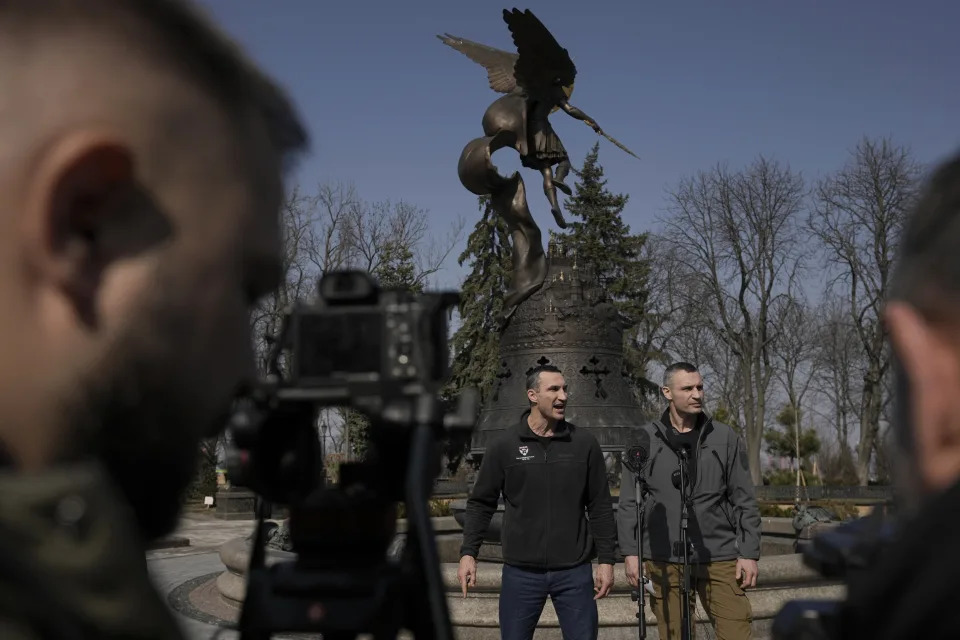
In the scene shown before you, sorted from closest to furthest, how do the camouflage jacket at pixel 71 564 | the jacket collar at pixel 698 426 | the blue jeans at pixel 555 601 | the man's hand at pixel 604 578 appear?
the camouflage jacket at pixel 71 564 < the blue jeans at pixel 555 601 < the man's hand at pixel 604 578 < the jacket collar at pixel 698 426

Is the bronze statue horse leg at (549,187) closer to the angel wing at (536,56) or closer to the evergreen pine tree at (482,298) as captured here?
the angel wing at (536,56)

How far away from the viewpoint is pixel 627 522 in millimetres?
6629

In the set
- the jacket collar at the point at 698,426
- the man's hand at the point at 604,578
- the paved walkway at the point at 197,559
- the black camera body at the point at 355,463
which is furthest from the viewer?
the paved walkway at the point at 197,559

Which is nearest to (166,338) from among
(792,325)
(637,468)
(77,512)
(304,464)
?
(77,512)

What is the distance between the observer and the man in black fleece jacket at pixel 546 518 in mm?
5926

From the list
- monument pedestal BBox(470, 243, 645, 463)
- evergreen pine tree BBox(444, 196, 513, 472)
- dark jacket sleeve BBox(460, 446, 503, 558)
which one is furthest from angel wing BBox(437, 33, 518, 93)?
evergreen pine tree BBox(444, 196, 513, 472)

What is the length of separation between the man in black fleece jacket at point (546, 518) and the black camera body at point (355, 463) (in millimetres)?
4820

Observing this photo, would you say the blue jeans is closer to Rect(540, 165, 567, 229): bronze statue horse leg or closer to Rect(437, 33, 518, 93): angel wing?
Rect(540, 165, 567, 229): bronze statue horse leg

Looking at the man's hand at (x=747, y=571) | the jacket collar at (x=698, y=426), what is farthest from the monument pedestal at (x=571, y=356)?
the man's hand at (x=747, y=571)

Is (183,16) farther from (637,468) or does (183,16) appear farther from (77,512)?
(637,468)

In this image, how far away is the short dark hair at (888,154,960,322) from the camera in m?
0.89

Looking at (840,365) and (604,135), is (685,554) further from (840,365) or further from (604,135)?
(840,365)

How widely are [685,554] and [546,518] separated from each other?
997 mm

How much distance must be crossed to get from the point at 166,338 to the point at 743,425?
4478 cm
